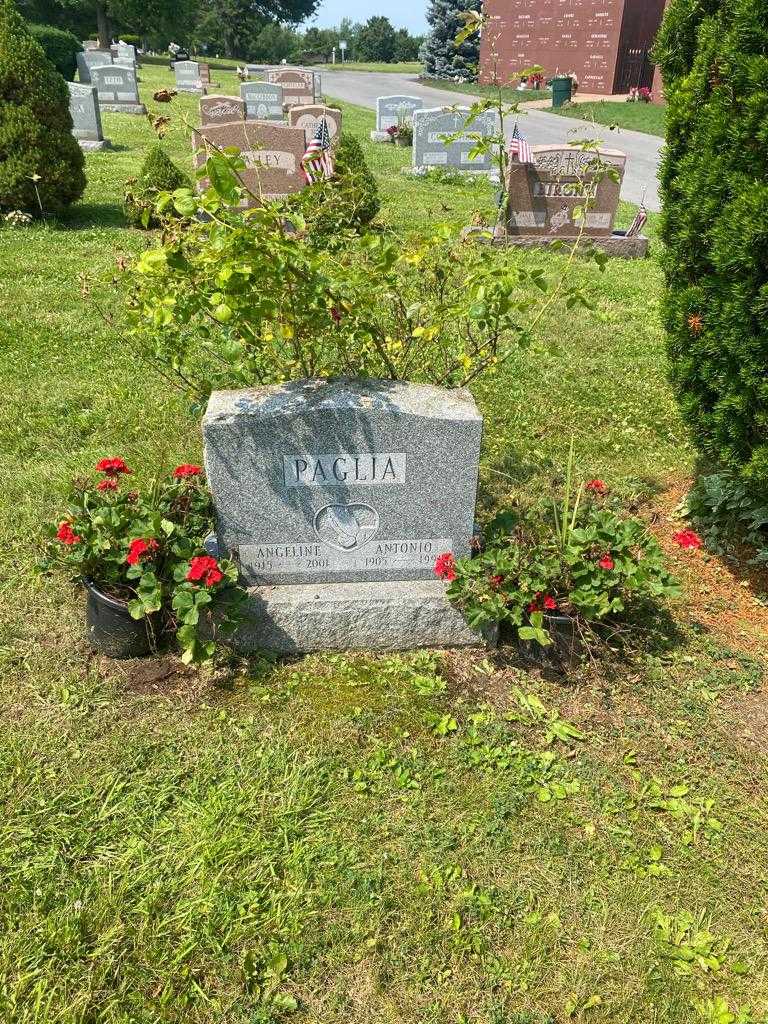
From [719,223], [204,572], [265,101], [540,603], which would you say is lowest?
[540,603]

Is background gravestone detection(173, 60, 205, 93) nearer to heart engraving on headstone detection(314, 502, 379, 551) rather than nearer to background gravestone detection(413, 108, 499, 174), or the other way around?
background gravestone detection(413, 108, 499, 174)

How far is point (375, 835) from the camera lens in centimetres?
268

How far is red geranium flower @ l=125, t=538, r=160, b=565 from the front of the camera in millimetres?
3072

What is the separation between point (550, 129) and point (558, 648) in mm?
24926

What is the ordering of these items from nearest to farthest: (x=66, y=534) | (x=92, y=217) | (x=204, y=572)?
(x=204, y=572), (x=66, y=534), (x=92, y=217)

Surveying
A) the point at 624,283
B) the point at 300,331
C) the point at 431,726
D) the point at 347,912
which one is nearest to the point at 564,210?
the point at 624,283

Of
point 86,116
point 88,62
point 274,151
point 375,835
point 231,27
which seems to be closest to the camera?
point 375,835

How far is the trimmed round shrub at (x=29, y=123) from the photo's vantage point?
29.5ft

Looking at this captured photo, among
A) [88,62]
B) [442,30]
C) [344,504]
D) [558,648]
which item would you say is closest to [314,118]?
[344,504]

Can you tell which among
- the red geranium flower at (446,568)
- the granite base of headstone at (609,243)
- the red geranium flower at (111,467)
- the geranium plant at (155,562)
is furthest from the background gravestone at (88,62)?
the red geranium flower at (446,568)

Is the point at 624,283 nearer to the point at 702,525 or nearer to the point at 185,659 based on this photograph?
the point at 702,525

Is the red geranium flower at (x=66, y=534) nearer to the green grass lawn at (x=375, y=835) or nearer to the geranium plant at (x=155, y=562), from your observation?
the geranium plant at (x=155, y=562)

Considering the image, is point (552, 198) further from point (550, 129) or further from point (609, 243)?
point (550, 129)

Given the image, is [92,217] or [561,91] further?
[561,91]
